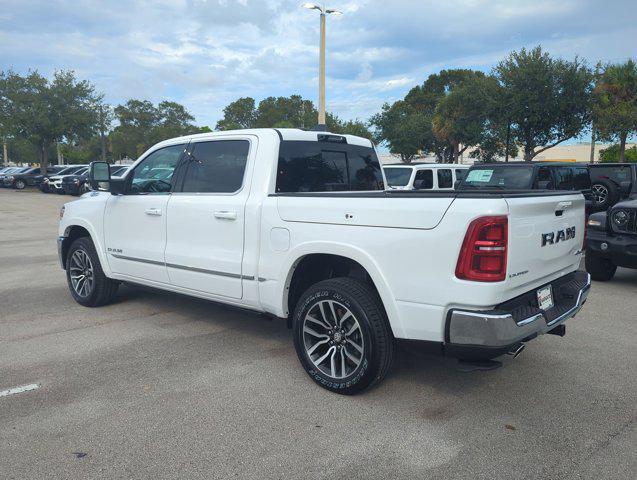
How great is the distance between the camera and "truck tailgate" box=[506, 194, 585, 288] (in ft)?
10.3

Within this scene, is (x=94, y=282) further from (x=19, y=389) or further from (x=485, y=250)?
(x=485, y=250)

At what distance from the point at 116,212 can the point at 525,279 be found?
407cm

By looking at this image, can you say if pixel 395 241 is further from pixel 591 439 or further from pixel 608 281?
pixel 608 281

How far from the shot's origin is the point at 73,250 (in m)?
6.09

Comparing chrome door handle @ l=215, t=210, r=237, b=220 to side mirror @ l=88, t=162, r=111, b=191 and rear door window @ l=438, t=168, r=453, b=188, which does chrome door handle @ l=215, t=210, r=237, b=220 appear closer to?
side mirror @ l=88, t=162, r=111, b=191

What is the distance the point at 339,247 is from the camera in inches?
142

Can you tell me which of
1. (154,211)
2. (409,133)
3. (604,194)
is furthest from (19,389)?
(409,133)

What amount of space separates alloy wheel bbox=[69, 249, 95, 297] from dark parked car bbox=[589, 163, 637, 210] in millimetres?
10256

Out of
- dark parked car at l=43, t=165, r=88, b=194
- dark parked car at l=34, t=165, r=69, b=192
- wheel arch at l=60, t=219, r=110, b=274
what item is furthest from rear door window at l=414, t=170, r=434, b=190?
dark parked car at l=34, t=165, r=69, b=192

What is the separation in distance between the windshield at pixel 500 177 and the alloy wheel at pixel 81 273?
7.00 m

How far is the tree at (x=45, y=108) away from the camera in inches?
1400

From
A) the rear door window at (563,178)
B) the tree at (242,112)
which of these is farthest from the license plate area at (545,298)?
the tree at (242,112)

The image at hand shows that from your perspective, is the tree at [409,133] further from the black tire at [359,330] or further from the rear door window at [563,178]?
the black tire at [359,330]

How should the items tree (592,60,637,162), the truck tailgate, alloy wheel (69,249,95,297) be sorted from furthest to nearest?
1. tree (592,60,637,162)
2. alloy wheel (69,249,95,297)
3. the truck tailgate
